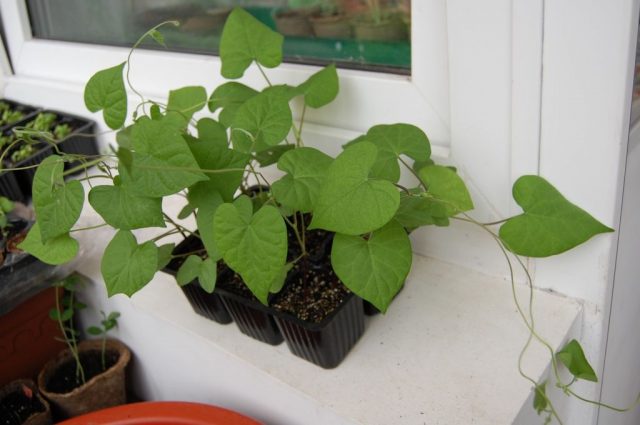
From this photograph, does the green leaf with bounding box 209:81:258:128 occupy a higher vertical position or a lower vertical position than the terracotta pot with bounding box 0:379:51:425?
higher

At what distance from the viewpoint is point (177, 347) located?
2.78ft

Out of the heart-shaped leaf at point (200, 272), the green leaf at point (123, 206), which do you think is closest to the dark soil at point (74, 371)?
the heart-shaped leaf at point (200, 272)

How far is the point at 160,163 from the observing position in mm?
566

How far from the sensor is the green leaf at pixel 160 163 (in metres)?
0.56

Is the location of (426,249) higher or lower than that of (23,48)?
lower

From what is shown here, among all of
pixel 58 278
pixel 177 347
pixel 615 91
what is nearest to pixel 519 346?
pixel 615 91

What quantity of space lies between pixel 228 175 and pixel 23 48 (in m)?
0.89

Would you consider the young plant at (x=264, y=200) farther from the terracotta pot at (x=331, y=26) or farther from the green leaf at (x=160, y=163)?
the terracotta pot at (x=331, y=26)

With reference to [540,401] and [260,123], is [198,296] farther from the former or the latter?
[540,401]

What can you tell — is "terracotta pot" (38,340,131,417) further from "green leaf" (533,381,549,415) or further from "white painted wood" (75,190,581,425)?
"green leaf" (533,381,549,415)

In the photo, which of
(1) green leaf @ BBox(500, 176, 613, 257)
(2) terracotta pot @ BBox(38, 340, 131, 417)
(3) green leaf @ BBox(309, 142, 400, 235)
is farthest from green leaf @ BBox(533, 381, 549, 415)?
(2) terracotta pot @ BBox(38, 340, 131, 417)

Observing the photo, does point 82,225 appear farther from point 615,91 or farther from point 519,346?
point 615,91

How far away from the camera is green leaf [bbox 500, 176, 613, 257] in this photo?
0.61 meters

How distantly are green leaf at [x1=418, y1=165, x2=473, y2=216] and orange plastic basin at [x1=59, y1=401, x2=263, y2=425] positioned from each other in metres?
0.34
